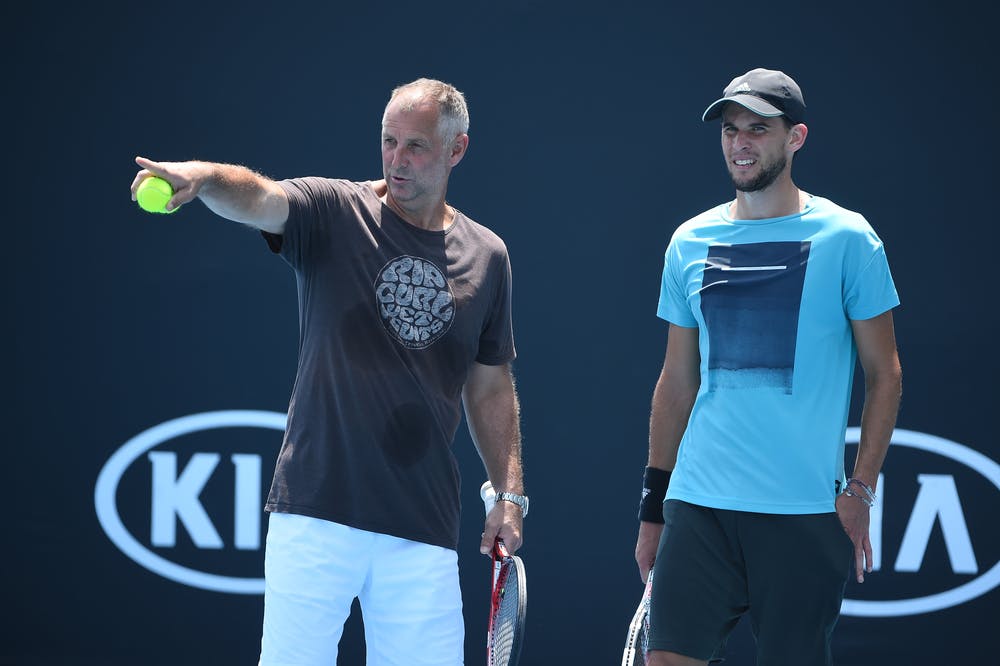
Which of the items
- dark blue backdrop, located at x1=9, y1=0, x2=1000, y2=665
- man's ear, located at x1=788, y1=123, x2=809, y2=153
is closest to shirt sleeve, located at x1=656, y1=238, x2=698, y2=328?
man's ear, located at x1=788, y1=123, x2=809, y2=153

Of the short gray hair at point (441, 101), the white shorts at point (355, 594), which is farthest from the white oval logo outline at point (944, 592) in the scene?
the short gray hair at point (441, 101)

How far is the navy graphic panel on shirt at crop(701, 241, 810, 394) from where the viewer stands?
290 centimetres

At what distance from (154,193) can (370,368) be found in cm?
78

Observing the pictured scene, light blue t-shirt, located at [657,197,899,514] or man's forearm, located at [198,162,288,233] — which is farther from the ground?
man's forearm, located at [198,162,288,233]

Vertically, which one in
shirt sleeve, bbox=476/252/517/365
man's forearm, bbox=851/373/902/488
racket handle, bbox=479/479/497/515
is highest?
shirt sleeve, bbox=476/252/517/365

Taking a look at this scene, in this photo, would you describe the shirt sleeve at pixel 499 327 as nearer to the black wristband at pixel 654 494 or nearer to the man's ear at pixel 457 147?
the man's ear at pixel 457 147

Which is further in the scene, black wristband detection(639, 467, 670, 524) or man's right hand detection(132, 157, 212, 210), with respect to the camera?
black wristband detection(639, 467, 670, 524)

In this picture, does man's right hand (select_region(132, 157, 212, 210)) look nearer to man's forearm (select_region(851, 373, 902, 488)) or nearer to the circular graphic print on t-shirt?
the circular graphic print on t-shirt

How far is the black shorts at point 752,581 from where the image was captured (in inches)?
113

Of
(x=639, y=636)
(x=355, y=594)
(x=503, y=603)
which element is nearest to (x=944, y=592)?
(x=639, y=636)

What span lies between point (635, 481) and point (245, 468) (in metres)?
1.46

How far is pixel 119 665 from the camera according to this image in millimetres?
4504

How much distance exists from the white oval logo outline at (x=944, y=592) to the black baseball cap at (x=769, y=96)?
64.6 inches

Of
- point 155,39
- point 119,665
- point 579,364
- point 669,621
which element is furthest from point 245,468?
point 669,621
